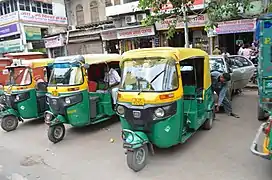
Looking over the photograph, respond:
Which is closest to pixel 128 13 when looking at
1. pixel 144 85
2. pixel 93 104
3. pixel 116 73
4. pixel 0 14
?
pixel 116 73

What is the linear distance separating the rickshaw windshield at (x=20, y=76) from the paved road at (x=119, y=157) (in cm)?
173

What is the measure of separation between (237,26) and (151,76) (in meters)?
10.3

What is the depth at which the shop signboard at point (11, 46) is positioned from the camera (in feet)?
78.5

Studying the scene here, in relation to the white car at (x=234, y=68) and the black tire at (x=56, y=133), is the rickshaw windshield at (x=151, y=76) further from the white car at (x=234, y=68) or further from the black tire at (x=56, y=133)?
the white car at (x=234, y=68)

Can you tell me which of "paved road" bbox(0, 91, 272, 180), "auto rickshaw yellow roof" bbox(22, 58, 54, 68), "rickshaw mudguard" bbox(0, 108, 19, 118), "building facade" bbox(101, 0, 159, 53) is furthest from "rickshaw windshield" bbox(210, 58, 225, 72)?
"building facade" bbox(101, 0, 159, 53)

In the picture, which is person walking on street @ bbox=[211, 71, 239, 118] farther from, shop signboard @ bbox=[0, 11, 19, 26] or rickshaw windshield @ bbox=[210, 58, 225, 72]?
shop signboard @ bbox=[0, 11, 19, 26]

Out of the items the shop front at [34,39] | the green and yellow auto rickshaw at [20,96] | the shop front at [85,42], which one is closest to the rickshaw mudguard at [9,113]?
the green and yellow auto rickshaw at [20,96]

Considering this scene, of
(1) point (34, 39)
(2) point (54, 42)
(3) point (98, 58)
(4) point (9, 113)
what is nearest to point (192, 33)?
(3) point (98, 58)

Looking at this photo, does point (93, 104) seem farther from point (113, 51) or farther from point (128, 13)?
point (113, 51)

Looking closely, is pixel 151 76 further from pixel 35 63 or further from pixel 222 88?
pixel 35 63

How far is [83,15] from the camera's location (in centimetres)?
2383

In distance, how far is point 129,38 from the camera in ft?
59.4

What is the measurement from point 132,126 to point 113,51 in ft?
52.0

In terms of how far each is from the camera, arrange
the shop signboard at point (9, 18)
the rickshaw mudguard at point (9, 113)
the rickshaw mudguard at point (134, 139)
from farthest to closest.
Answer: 1. the shop signboard at point (9, 18)
2. the rickshaw mudguard at point (9, 113)
3. the rickshaw mudguard at point (134, 139)
